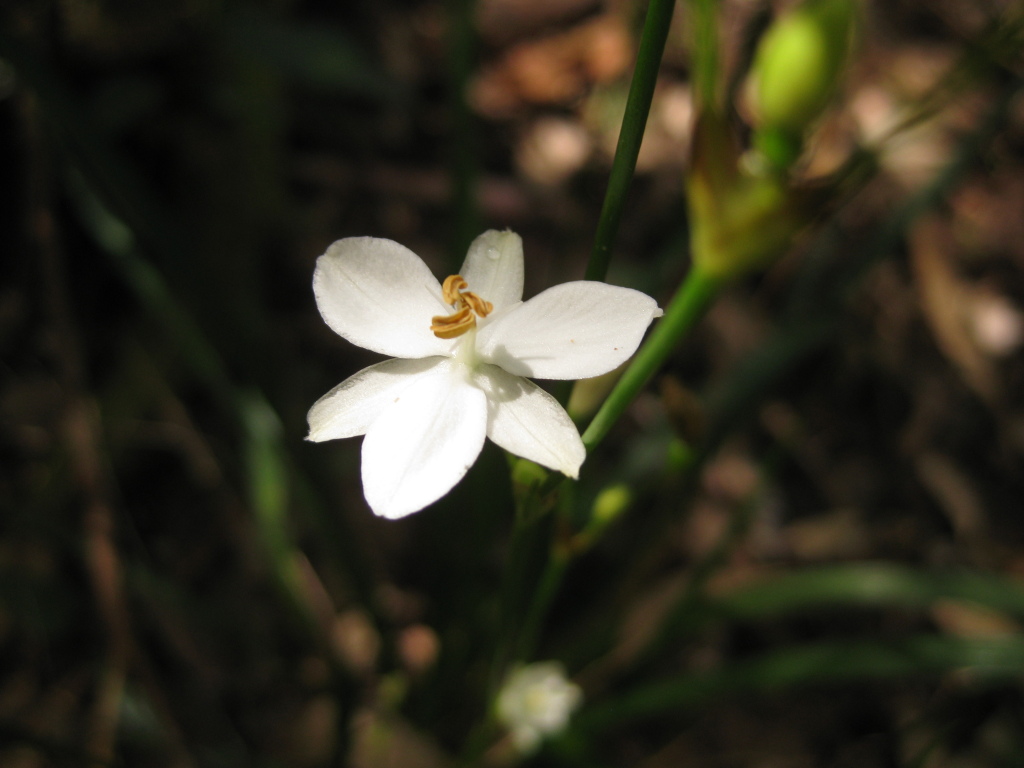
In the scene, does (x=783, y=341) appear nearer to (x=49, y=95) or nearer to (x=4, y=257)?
(x=49, y=95)

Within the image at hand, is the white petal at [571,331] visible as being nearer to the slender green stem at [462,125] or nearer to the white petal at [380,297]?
the white petal at [380,297]

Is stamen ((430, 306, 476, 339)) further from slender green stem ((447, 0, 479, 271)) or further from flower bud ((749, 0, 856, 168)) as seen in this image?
slender green stem ((447, 0, 479, 271))

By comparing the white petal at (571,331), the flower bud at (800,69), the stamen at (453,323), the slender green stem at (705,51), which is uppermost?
the slender green stem at (705,51)

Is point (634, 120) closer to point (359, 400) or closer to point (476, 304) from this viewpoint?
point (476, 304)

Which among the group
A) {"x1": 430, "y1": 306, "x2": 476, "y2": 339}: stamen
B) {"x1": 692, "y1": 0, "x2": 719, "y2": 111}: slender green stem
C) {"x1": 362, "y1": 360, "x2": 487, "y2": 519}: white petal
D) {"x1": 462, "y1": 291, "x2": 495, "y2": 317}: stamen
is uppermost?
{"x1": 692, "y1": 0, "x2": 719, "y2": 111}: slender green stem

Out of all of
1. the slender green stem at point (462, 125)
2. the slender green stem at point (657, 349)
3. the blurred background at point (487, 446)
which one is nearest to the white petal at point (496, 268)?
the slender green stem at point (657, 349)

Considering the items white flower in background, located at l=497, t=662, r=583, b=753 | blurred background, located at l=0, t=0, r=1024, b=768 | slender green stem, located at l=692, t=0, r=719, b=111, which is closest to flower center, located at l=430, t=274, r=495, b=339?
slender green stem, located at l=692, t=0, r=719, b=111

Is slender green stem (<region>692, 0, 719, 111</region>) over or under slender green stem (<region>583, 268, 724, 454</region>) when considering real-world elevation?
over
